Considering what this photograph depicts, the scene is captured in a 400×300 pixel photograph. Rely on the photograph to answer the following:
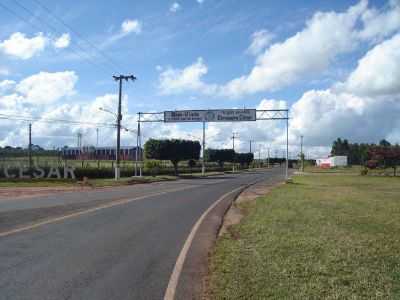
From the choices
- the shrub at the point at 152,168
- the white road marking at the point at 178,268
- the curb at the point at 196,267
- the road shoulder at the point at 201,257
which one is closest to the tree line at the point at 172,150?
the shrub at the point at 152,168

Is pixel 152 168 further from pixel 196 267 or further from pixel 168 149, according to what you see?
pixel 196 267

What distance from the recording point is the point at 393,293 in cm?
596

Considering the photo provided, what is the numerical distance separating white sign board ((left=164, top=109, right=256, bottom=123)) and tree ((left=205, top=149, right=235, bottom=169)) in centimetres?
6628

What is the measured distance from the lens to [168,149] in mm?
67000

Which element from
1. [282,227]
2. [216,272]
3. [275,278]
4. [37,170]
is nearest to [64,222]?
[282,227]

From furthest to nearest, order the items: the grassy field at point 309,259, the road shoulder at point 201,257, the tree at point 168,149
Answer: the tree at point 168,149, the road shoulder at point 201,257, the grassy field at point 309,259

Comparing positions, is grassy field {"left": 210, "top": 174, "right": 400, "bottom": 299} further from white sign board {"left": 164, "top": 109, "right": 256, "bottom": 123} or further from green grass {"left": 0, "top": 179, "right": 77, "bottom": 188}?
white sign board {"left": 164, "top": 109, "right": 256, "bottom": 123}

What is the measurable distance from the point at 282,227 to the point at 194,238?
8.78ft

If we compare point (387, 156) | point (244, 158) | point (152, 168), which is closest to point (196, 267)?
point (152, 168)

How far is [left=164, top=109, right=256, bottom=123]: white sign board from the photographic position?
43.3 meters

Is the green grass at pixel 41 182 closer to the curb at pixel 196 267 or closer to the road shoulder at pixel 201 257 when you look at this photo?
the road shoulder at pixel 201 257

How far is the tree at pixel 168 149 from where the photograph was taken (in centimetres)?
6675

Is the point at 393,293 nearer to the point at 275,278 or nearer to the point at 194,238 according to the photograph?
the point at 275,278

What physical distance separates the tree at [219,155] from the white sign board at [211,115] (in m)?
66.3
